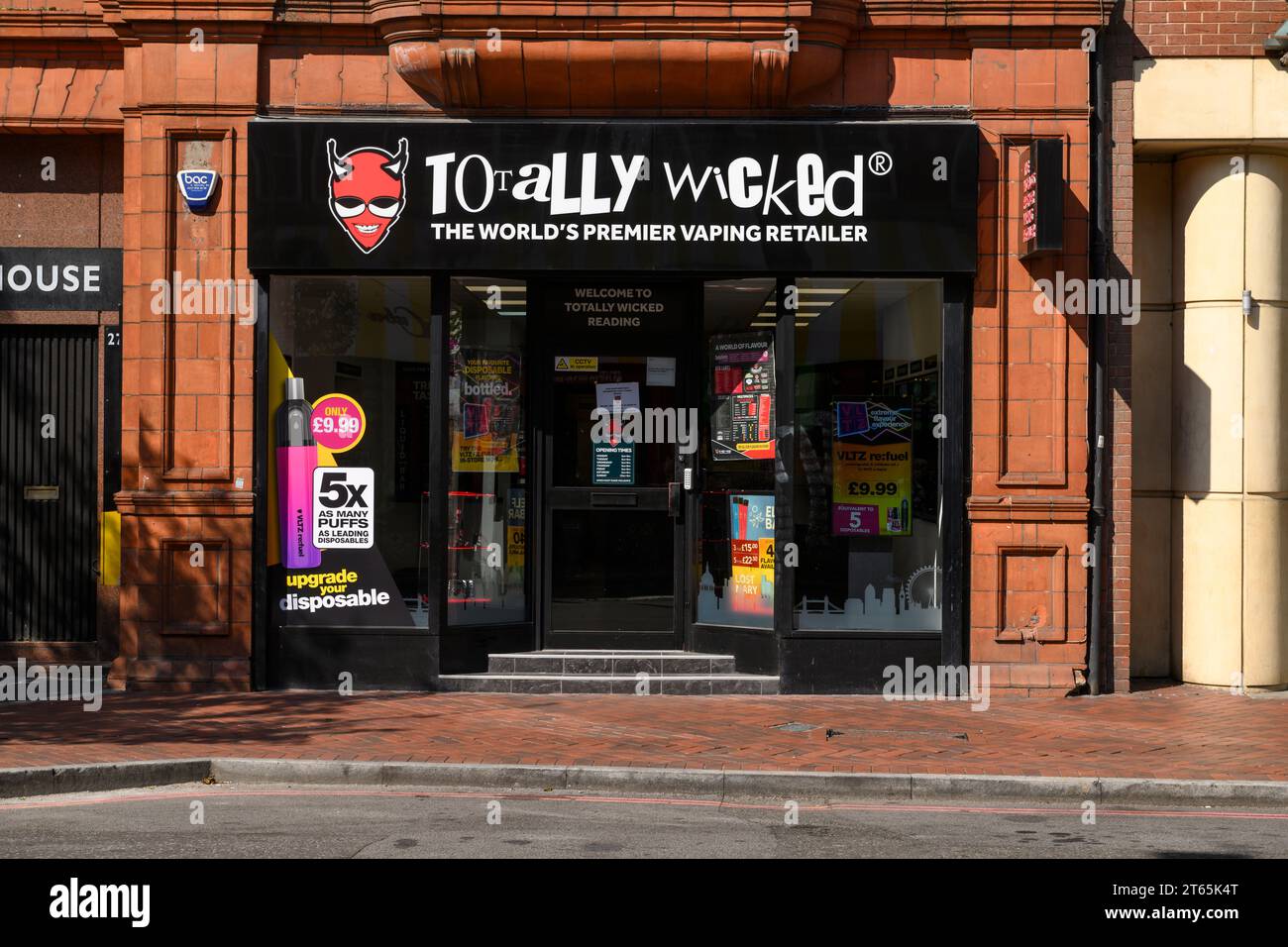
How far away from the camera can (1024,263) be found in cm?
1123

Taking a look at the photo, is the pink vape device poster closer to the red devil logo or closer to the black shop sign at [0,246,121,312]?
the red devil logo

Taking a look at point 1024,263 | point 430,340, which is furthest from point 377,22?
point 1024,263

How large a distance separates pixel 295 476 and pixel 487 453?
1.54 m

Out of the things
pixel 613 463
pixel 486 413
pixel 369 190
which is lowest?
pixel 613 463

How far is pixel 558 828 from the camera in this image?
7043mm

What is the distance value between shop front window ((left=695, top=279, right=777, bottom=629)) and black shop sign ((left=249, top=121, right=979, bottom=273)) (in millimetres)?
555

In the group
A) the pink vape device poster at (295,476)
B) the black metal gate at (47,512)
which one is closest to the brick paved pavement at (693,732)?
the pink vape device poster at (295,476)

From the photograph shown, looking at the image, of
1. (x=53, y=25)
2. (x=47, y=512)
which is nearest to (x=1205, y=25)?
(x=53, y=25)

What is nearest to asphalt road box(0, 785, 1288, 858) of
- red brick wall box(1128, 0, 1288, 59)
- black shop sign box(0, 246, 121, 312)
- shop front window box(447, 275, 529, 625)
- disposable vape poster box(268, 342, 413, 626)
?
disposable vape poster box(268, 342, 413, 626)

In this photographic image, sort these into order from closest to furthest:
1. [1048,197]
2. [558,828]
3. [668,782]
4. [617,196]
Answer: [558,828] → [668,782] → [1048,197] → [617,196]

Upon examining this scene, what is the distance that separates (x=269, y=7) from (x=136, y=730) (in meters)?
5.60

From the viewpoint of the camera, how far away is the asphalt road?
654 centimetres

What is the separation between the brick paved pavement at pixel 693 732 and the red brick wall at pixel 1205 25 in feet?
16.8

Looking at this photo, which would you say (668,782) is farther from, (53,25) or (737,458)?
(53,25)
